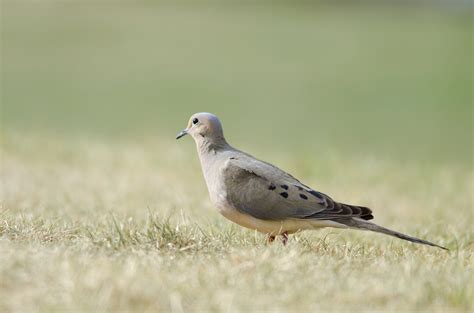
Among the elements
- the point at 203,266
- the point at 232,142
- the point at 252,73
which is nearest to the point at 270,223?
the point at 203,266

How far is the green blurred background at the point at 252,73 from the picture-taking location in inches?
800

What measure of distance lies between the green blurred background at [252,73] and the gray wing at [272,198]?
8901 mm

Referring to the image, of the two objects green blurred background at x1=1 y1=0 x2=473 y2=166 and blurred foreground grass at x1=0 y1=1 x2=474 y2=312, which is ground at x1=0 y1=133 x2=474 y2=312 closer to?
blurred foreground grass at x1=0 y1=1 x2=474 y2=312

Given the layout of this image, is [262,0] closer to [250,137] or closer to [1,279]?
[250,137]

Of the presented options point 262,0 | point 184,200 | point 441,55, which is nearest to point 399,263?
point 184,200

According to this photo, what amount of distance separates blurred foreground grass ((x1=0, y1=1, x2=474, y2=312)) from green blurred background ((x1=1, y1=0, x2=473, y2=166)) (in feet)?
0.33

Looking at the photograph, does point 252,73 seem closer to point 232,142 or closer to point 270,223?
point 232,142

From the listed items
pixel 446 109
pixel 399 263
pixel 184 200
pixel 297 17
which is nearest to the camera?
pixel 399 263

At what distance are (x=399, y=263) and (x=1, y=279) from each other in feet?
7.49

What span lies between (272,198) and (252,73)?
21797mm

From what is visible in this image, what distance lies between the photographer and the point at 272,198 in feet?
19.2

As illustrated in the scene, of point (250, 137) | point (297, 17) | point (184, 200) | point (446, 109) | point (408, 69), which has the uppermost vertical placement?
point (297, 17)

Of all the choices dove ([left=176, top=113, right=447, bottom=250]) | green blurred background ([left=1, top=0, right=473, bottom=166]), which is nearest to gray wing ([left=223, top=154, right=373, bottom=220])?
dove ([left=176, top=113, right=447, bottom=250])

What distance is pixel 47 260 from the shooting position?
4.42m
